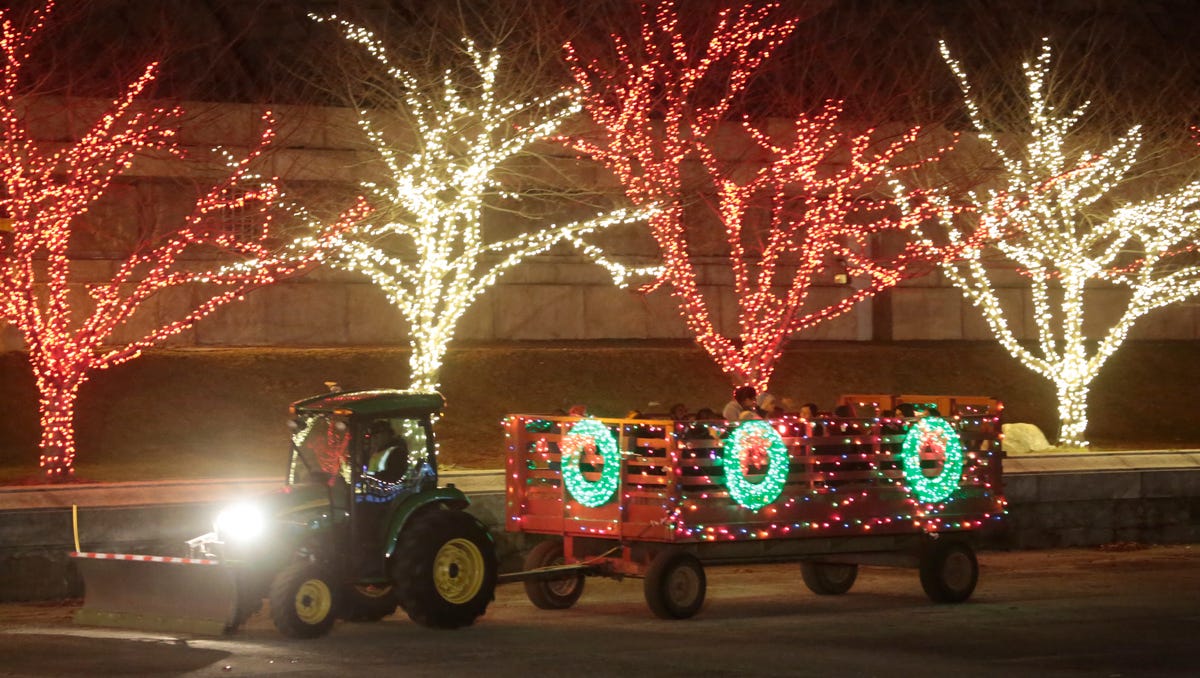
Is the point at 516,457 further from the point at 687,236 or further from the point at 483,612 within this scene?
the point at 687,236

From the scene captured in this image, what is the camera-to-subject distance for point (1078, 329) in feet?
91.4

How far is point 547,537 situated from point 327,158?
13984 mm

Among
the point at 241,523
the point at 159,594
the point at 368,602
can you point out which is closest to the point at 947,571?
the point at 368,602

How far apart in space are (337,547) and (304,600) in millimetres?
543

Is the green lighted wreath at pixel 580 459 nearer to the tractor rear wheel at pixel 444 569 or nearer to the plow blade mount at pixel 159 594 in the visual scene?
the tractor rear wheel at pixel 444 569

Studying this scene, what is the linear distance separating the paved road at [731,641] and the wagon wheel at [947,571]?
176 mm

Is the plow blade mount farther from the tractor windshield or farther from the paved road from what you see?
the tractor windshield

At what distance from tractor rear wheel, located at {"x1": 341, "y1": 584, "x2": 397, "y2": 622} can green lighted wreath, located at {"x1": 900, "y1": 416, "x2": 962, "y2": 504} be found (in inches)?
210

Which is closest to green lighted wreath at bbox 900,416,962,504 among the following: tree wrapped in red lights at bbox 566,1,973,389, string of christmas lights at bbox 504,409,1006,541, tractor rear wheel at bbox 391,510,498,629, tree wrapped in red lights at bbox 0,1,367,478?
string of christmas lights at bbox 504,409,1006,541

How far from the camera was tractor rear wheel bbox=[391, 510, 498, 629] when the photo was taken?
44.0 feet

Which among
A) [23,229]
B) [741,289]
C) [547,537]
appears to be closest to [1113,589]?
[547,537]

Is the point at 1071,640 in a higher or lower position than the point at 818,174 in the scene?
lower

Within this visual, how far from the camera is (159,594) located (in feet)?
43.3

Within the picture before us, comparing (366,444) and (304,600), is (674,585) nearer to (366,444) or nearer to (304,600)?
(366,444)
